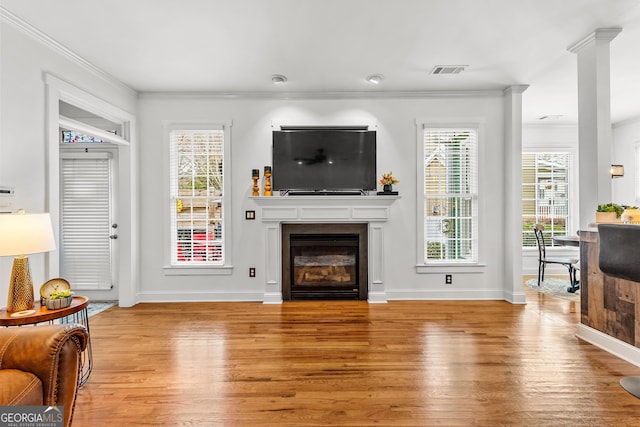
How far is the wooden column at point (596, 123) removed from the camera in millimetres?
3184

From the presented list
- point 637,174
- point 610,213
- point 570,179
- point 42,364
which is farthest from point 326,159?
point 637,174

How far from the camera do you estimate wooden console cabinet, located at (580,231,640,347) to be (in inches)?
110

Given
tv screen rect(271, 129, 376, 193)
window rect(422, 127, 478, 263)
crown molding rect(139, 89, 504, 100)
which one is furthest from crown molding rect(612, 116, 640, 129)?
tv screen rect(271, 129, 376, 193)

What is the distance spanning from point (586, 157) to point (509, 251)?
5.55 feet

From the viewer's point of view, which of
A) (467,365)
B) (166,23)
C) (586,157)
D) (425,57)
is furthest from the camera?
(425,57)

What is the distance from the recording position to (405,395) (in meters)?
2.29

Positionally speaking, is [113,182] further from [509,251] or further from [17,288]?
[509,251]

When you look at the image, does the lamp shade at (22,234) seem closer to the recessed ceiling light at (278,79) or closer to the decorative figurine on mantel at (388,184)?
the recessed ceiling light at (278,79)

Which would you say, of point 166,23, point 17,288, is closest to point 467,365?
point 17,288

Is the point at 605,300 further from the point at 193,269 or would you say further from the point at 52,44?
the point at 52,44

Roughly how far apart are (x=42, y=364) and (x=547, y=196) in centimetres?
756

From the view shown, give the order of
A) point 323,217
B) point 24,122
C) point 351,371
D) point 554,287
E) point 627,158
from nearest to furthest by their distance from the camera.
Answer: point 351,371, point 24,122, point 323,217, point 554,287, point 627,158

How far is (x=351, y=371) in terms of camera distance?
2.63m

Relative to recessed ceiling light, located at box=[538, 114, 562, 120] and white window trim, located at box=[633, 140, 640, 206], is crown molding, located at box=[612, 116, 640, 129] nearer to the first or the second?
white window trim, located at box=[633, 140, 640, 206]
